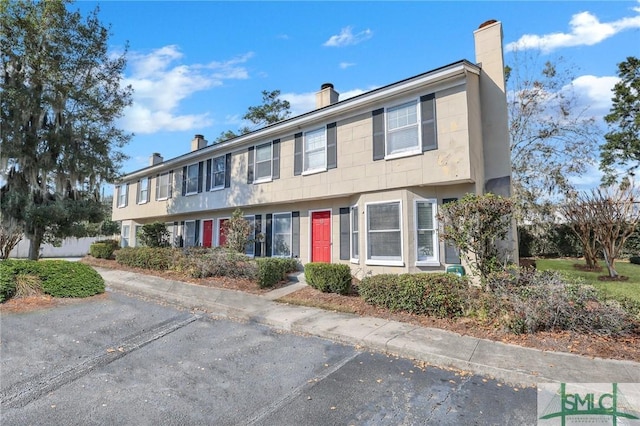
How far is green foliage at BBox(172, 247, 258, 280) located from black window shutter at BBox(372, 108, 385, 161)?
17.6 ft

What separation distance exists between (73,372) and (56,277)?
596 cm

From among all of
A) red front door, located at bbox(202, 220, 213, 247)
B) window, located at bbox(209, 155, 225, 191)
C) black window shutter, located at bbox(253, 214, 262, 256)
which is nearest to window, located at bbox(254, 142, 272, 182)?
black window shutter, located at bbox(253, 214, 262, 256)

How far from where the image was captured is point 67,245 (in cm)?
2770

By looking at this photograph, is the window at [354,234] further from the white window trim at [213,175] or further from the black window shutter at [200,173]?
the black window shutter at [200,173]

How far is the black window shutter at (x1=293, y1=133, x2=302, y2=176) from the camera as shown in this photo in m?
12.7

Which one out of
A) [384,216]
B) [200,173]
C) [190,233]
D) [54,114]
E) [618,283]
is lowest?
[618,283]

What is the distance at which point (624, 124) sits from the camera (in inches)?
960

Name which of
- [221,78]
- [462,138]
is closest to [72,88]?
[221,78]

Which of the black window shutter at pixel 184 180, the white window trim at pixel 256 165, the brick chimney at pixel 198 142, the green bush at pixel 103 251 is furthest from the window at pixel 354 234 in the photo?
the green bush at pixel 103 251

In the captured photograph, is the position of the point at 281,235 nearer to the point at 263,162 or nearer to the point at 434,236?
the point at 263,162

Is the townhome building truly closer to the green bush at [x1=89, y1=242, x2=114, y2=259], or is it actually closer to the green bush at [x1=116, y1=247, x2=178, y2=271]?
the green bush at [x1=116, y1=247, x2=178, y2=271]

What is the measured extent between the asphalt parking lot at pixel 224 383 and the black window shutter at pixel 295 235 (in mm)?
6530

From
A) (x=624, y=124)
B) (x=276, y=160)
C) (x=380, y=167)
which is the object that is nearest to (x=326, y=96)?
(x=276, y=160)

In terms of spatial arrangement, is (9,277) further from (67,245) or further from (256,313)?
(67,245)
